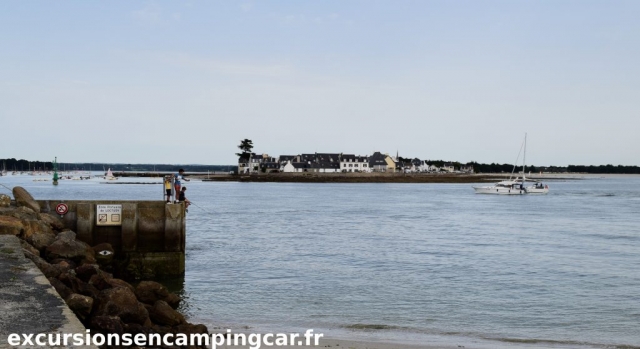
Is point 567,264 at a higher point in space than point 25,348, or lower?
lower

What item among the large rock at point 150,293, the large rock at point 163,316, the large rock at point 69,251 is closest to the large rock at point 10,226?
the large rock at point 69,251

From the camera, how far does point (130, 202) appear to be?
66.9 ft

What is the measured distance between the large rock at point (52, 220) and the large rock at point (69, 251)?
2.69 m

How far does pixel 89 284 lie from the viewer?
12.8m

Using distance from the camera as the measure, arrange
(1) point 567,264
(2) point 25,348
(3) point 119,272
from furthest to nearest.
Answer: (1) point 567,264 < (3) point 119,272 < (2) point 25,348

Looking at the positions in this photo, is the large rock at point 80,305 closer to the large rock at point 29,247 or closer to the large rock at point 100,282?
the large rock at point 100,282

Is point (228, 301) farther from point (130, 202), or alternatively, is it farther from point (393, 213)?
point (393, 213)

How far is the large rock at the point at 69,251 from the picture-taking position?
16.8m

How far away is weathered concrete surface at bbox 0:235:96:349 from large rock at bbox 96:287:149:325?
886 millimetres

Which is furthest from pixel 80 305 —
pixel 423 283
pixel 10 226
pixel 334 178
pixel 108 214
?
Answer: pixel 334 178

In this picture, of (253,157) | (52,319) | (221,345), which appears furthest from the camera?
(253,157)

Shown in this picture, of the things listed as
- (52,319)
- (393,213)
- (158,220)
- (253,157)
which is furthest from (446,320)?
(253,157)

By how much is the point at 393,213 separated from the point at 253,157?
129284mm

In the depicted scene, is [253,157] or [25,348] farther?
[253,157]
